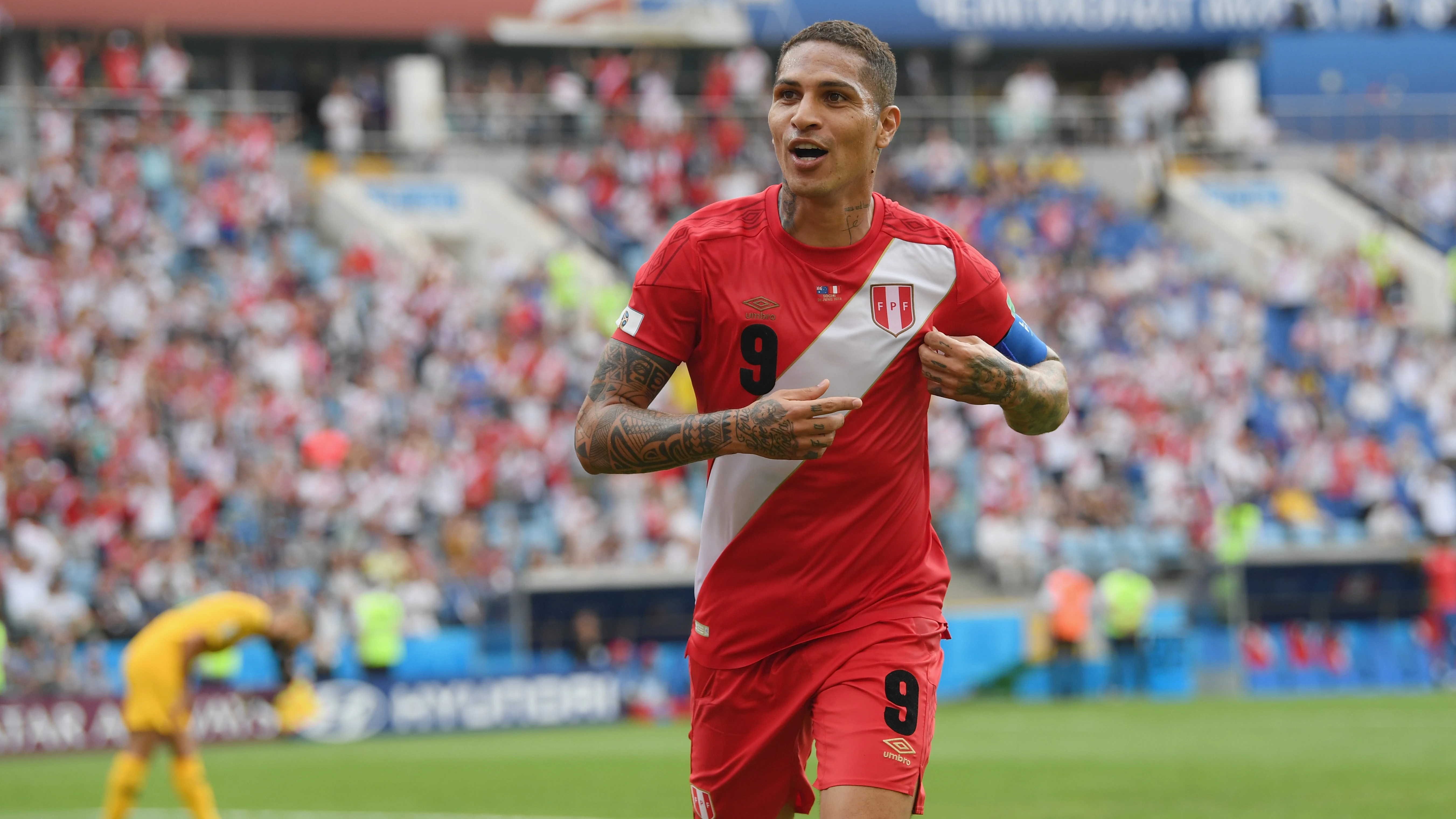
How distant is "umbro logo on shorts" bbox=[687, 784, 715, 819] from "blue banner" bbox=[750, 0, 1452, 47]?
34.6 metres

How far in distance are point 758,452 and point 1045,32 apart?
36.9 metres

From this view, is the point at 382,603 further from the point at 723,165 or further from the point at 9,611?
the point at 723,165

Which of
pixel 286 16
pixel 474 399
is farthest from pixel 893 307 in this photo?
pixel 286 16

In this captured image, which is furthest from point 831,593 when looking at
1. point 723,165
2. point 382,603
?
point 723,165

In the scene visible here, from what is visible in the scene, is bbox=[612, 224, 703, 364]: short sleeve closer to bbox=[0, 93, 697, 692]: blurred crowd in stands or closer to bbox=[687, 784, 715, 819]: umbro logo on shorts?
bbox=[687, 784, 715, 819]: umbro logo on shorts

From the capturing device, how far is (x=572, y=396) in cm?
2386

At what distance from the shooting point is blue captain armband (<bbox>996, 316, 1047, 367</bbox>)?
205 inches

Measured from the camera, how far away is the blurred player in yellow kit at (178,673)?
37.1 feet

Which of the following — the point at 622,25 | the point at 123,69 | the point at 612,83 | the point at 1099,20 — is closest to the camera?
the point at 123,69

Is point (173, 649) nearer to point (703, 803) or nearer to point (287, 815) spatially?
point (287, 815)

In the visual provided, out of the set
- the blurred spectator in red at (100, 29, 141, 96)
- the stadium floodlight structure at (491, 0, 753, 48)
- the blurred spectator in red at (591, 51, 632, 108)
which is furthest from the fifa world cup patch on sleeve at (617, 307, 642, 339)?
the stadium floodlight structure at (491, 0, 753, 48)

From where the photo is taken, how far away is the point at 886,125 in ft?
16.5

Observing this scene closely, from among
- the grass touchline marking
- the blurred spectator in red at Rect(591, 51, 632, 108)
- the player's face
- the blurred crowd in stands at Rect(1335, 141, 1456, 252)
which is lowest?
the grass touchline marking

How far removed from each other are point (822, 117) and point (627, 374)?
907mm
